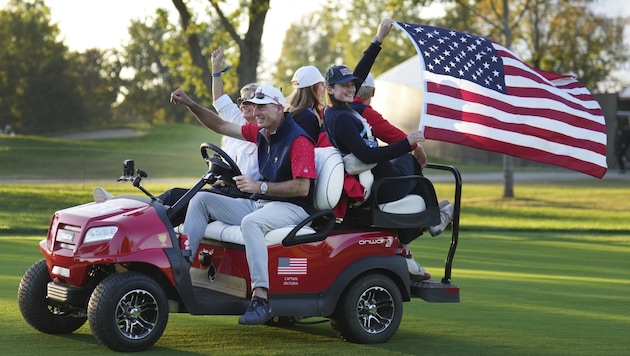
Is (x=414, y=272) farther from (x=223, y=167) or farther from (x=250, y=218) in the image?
(x=223, y=167)

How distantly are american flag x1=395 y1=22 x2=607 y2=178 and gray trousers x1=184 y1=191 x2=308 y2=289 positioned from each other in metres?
1.36

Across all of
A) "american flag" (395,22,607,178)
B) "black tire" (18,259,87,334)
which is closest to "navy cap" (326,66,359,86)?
"american flag" (395,22,607,178)

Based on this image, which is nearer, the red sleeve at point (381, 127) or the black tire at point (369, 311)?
the black tire at point (369, 311)

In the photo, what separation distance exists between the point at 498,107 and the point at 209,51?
24.7 metres

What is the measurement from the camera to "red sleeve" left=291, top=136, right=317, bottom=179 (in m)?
7.23

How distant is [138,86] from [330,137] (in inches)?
3171

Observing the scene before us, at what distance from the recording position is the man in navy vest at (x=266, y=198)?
279 inches

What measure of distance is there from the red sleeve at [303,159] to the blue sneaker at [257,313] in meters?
0.79

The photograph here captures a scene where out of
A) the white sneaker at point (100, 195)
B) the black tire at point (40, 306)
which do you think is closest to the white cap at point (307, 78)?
the white sneaker at point (100, 195)

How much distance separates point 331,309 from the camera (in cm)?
746

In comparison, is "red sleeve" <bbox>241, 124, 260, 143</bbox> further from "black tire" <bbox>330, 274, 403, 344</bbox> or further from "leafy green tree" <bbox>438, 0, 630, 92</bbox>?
"leafy green tree" <bbox>438, 0, 630, 92</bbox>

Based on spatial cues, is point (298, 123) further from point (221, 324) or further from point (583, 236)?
point (583, 236)

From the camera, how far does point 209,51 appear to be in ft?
107

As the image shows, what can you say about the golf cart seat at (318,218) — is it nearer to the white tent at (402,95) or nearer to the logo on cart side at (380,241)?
the logo on cart side at (380,241)
